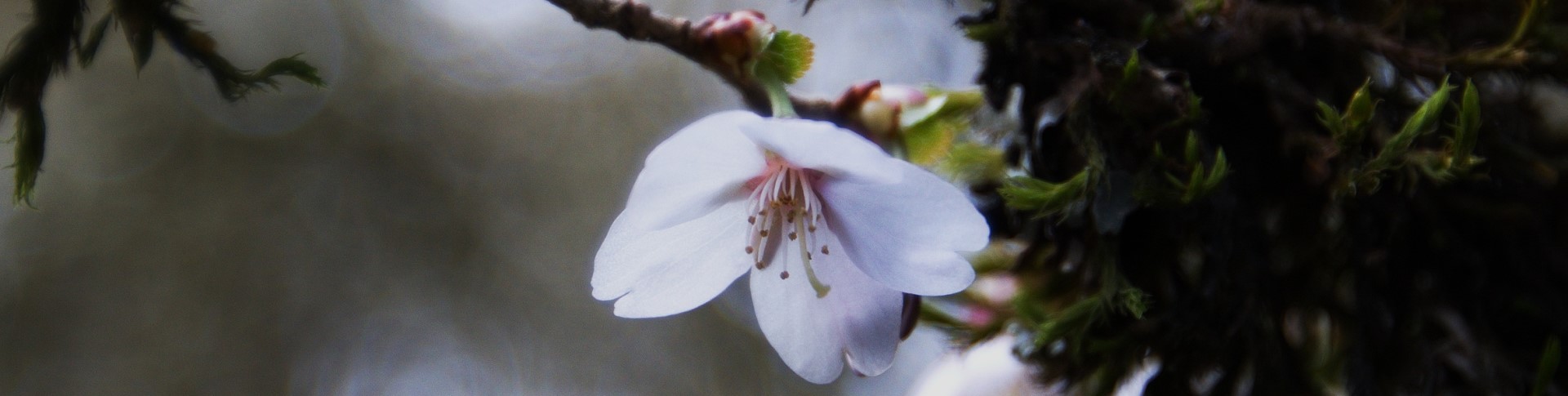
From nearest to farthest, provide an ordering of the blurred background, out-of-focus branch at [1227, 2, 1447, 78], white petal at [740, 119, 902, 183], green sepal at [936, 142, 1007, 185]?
white petal at [740, 119, 902, 183] < out-of-focus branch at [1227, 2, 1447, 78] < green sepal at [936, 142, 1007, 185] < the blurred background

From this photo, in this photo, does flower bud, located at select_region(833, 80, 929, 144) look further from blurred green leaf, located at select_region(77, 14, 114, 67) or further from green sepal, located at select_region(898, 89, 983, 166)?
blurred green leaf, located at select_region(77, 14, 114, 67)

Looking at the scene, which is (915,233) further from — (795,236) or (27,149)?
(27,149)

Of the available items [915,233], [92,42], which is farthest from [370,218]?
[915,233]

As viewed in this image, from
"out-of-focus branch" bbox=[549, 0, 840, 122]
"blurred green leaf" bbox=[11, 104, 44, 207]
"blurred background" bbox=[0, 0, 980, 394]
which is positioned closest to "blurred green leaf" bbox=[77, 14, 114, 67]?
"blurred green leaf" bbox=[11, 104, 44, 207]

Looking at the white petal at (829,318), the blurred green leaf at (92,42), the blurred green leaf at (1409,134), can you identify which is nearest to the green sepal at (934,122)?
the white petal at (829,318)

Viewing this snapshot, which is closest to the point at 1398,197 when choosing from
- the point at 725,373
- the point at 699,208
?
the point at 699,208

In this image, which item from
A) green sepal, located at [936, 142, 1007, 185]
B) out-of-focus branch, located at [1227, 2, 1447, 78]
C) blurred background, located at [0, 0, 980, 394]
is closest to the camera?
out-of-focus branch, located at [1227, 2, 1447, 78]
